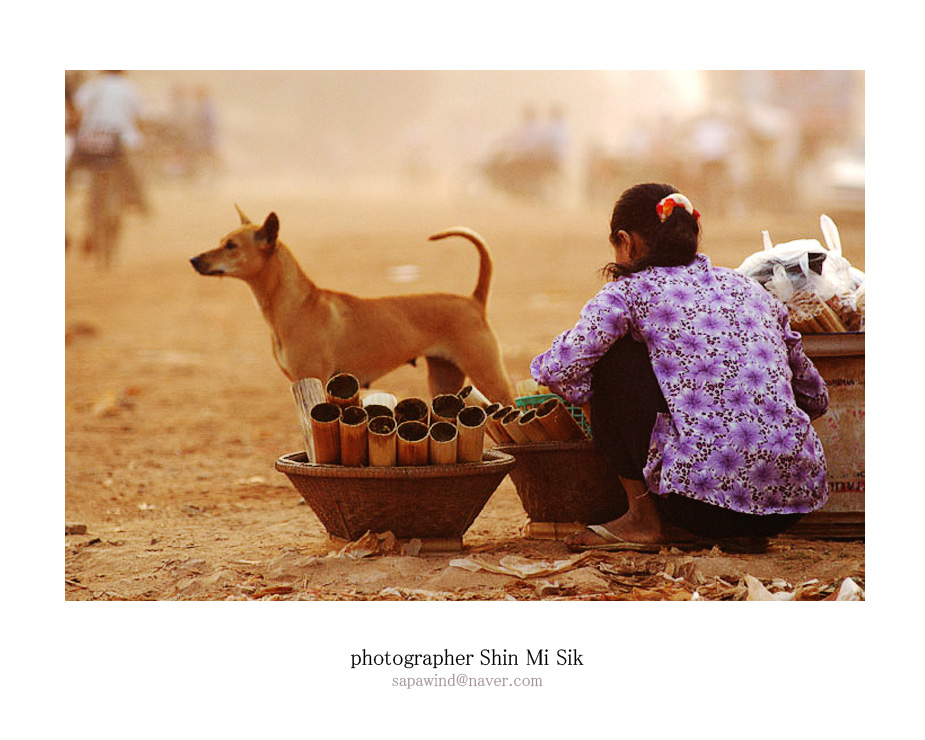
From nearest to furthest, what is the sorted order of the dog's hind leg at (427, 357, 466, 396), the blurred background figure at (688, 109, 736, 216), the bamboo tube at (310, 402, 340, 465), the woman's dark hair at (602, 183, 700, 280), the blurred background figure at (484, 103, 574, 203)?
the woman's dark hair at (602, 183, 700, 280)
the bamboo tube at (310, 402, 340, 465)
the dog's hind leg at (427, 357, 466, 396)
the blurred background figure at (688, 109, 736, 216)
the blurred background figure at (484, 103, 574, 203)

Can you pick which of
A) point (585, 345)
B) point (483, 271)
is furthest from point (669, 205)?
point (483, 271)

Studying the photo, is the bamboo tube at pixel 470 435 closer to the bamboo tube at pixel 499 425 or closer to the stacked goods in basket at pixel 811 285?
the bamboo tube at pixel 499 425

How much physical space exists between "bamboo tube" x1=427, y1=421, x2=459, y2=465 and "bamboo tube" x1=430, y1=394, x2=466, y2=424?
0.13 m

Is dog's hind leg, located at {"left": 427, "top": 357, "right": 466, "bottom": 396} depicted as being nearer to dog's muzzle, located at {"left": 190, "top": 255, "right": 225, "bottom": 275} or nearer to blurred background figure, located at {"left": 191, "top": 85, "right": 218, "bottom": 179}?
dog's muzzle, located at {"left": 190, "top": 255, "right": 225, "bottom": 275}

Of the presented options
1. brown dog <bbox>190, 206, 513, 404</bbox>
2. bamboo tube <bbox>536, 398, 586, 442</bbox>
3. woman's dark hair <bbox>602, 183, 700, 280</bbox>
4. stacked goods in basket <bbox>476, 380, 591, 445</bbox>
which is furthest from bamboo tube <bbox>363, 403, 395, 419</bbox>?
brown dog <bbox>190, 206, 513, 404</bbox>

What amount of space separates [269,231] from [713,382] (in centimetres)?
236

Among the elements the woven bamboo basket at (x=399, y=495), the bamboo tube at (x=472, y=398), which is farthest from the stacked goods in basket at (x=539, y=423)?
the woven bamboo basket at (x=399, y=495)

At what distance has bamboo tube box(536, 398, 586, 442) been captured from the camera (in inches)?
171

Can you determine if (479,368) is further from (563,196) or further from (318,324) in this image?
(563,196)
